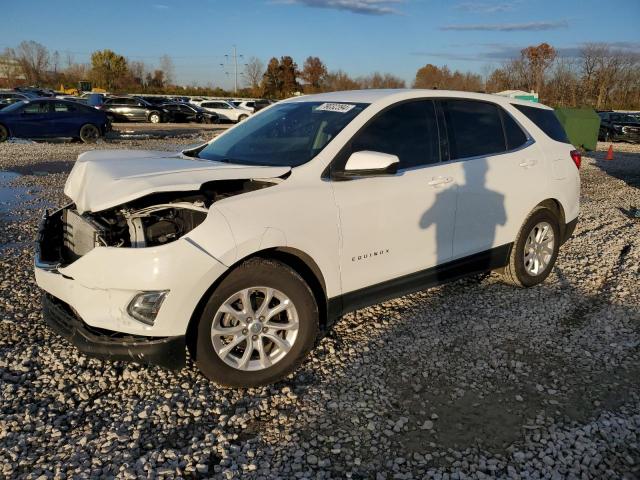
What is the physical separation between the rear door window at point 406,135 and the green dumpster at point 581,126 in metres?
18.2

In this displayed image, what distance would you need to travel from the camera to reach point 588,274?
5.74m

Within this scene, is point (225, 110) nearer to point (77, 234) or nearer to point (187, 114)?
point (187, 114)

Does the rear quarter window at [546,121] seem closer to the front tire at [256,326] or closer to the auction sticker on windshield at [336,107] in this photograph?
the auction sticker on windshield at [336,107]

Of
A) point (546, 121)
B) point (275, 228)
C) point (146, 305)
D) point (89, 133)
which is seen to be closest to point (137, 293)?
point (146, 305)

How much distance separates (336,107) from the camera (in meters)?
4.14

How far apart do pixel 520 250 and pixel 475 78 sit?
6158cm

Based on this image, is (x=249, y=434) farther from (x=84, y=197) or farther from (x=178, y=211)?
(x=84, y=197)

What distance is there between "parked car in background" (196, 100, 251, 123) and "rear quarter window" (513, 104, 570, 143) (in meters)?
31.3

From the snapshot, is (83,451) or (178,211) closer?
(83,451)

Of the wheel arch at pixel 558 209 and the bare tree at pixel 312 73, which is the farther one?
the bare tree at pixel 312 73

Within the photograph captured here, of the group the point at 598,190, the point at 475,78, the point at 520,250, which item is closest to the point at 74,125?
the point at 598,190

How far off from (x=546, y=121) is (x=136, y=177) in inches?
165

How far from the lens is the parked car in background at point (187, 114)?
33469 millimetres

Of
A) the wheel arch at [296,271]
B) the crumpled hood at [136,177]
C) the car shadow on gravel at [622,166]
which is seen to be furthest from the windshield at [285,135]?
the car shadow on gravel at [622,166]
